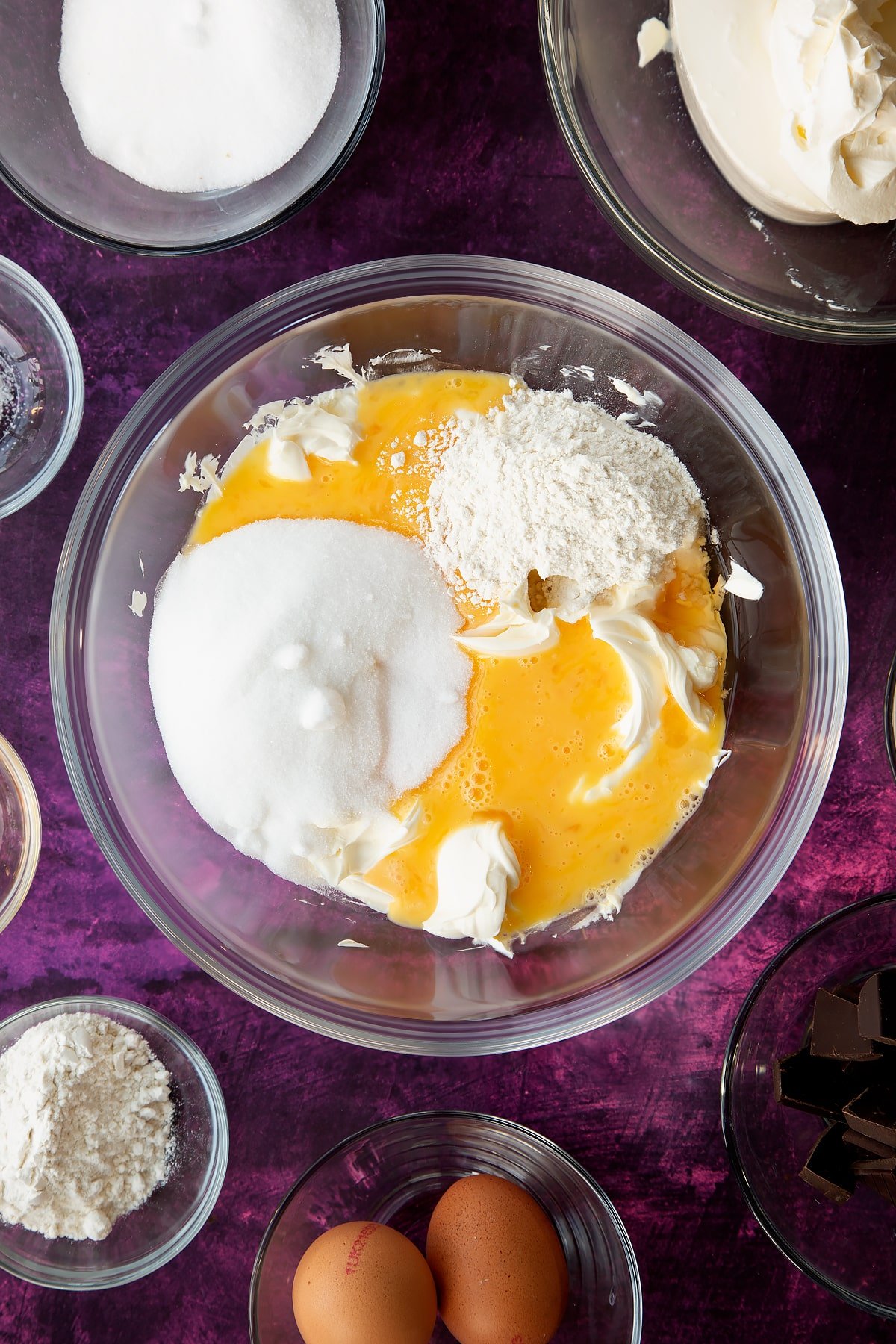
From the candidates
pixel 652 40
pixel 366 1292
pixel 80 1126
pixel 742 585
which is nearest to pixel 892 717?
pixel 742 585

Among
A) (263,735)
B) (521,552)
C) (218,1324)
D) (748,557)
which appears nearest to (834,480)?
(748,557)

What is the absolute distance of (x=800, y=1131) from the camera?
1.71 metres

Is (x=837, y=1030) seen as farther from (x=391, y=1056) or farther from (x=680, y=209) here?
(x=680, y=209)

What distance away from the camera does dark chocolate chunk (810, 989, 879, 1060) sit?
153 centimetres

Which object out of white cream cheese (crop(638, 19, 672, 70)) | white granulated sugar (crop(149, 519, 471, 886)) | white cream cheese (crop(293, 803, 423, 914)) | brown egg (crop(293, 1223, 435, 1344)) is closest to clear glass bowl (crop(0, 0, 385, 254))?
white cream cheese (crop(638, 19, 672, 70))

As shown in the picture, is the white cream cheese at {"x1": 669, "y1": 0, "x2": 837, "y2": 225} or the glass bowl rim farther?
the glass bowl rim

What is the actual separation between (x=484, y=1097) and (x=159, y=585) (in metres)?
1.07

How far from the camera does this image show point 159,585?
1688 mm

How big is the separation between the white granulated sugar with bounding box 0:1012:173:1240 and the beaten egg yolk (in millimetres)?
533

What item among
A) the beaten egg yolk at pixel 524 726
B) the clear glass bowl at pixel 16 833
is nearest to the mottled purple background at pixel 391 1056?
the clear glass bowl at pixel 16 833

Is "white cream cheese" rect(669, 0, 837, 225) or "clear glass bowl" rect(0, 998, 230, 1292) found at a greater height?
"white cream cheese" rect(669, 0, 837, 225)

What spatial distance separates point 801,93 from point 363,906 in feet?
4.62

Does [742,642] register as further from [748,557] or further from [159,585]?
[159,585]

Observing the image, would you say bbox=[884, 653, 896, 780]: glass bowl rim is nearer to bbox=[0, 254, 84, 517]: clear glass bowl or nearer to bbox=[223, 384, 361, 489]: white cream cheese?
bbox=[223, 384, 361, 489]: white cream cheese
